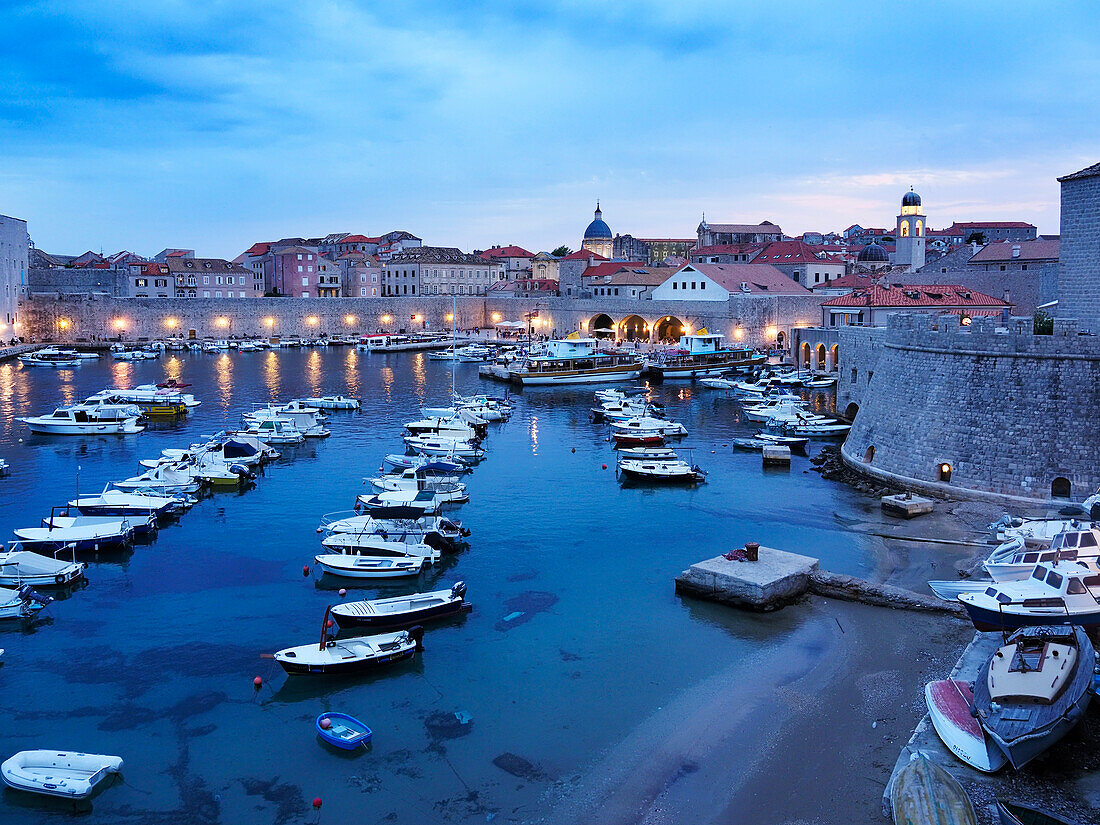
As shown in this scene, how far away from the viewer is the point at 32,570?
19.0 metres

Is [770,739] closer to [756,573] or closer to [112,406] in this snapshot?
[756,573]

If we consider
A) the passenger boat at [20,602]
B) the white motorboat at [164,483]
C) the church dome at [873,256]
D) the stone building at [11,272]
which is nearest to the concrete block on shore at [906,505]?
the passenger boat at [20,602]

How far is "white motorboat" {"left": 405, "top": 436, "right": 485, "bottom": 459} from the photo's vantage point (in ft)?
106

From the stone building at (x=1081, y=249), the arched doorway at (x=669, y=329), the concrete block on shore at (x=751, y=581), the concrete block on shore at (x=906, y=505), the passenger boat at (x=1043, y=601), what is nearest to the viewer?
the passenger boat at (x=1043, y=601)

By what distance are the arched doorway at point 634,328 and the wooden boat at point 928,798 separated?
6464cm

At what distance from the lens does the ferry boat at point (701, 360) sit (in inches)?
2271

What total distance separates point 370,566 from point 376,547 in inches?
25.6

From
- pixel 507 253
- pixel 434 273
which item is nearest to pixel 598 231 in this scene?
pixel 507 253

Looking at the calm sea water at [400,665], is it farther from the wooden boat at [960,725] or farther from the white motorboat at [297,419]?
the white motorboat at [297,419]

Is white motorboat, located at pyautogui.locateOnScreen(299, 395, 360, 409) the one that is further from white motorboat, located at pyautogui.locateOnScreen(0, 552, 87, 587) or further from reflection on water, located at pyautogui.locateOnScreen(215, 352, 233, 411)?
white motorboat, located at pyautogui.locateOnScreen(0, 552, 87, 587)

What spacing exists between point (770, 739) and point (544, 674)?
12.7 feet

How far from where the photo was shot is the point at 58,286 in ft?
300

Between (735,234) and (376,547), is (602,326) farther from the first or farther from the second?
(376,547)

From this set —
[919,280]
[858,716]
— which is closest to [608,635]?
[858,716]
